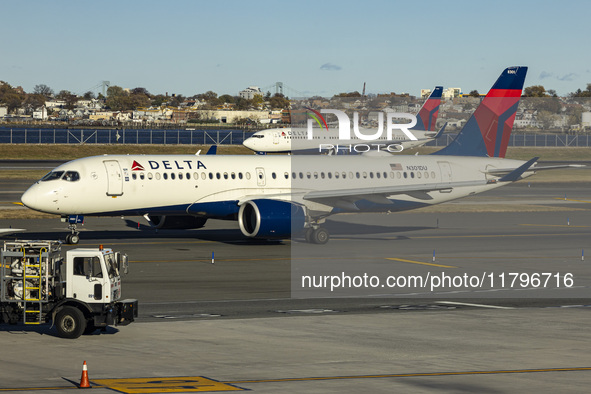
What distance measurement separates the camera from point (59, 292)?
23.9m

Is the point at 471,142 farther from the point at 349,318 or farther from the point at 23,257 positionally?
the point at 23,257

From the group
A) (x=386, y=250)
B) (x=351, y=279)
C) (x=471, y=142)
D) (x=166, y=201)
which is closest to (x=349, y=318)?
(x=351, y=279)

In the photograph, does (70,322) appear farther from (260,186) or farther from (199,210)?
(260,186)

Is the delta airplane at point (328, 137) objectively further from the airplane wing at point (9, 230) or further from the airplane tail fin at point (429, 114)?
the airplane wing at point (9, 230)

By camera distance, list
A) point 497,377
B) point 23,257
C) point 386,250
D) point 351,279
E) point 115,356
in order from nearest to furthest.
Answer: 1. point 497,377
2. point 115,356
3. point 23,257
4. point 351,279
5. point 386,250

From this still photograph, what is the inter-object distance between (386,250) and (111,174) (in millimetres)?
13478

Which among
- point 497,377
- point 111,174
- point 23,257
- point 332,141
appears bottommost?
point 497,377

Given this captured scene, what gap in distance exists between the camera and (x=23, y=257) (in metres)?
23.5

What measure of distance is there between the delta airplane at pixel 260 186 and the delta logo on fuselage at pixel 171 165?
5cm

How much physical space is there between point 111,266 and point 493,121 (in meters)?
34.0

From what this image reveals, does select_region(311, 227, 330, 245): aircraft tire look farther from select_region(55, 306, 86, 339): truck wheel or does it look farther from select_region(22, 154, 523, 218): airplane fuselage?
select_region(55, 306, 86, 339): truck wheel

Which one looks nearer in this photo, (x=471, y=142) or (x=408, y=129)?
(x=471, y=142)

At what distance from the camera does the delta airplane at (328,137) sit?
102938 mm

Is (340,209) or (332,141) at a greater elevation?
(332,141)
